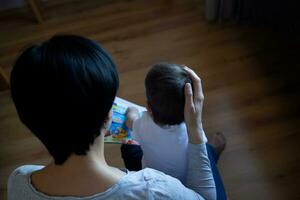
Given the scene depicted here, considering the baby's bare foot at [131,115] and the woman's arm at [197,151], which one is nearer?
the woman's arm at [197,151]

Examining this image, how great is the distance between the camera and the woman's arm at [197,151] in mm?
741

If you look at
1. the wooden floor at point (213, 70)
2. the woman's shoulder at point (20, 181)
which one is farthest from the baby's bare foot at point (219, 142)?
the woman's shoulder at point (20, 181)

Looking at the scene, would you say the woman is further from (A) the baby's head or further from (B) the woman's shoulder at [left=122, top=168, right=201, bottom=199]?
(A) the baby's head

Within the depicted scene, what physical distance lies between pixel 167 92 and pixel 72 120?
370mm

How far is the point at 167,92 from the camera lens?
2.66ft

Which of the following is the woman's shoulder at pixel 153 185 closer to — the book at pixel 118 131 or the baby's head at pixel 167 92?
the baby's head at pixel 167 92

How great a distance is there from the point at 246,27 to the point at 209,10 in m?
0.25

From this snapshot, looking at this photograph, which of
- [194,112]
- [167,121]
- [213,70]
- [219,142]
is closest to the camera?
[194,112]

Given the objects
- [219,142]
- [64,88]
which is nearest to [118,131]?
[219,142]

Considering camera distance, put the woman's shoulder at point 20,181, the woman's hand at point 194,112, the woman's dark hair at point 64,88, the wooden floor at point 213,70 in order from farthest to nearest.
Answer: the wooden floor at point 213,70
the woman's hand at point 194,112
the woman's shoulder at point 20,181
the woman's dark hair at point 64,88

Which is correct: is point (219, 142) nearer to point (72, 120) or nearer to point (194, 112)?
point (194, 112)

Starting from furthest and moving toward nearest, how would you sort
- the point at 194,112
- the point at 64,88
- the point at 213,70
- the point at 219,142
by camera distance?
the point at 213,70
the point at 219,142
the point at 194,112
the point at 64,88

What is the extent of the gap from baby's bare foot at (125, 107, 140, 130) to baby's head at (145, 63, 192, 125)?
463 mm

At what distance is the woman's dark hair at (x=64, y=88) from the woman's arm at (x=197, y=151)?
0.93 feet
